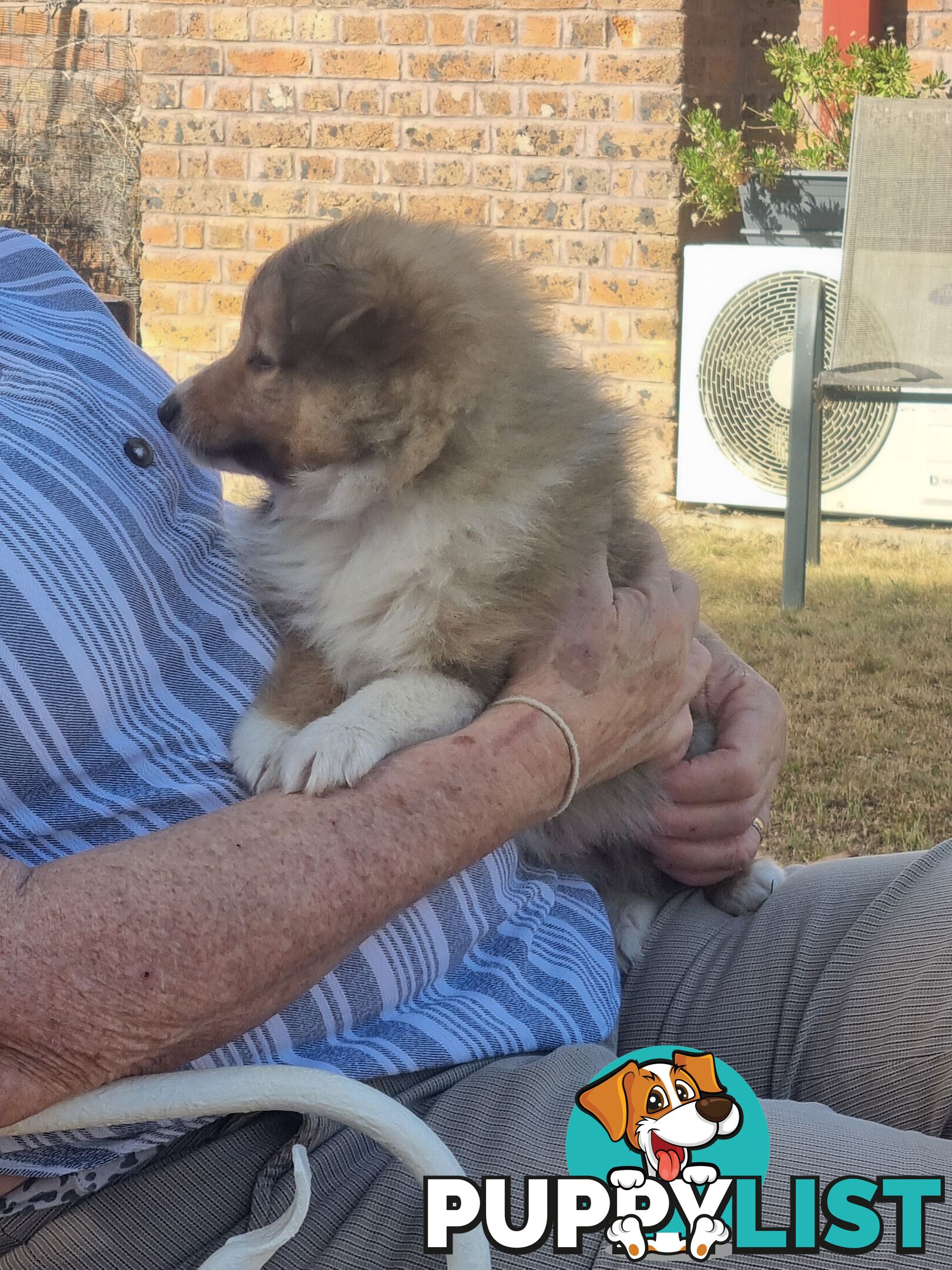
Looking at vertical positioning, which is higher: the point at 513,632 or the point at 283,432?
the point at 283,432

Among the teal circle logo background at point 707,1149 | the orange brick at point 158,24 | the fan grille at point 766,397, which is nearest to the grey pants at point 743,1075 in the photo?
the teal circle logo background at point 707,1149

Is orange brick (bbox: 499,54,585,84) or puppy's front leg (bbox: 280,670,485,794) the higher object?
orange brick (bbox: 499,54,585,84)

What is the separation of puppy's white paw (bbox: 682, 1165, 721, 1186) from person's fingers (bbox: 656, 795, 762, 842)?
0.71 metres

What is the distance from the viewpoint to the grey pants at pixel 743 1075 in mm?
1111

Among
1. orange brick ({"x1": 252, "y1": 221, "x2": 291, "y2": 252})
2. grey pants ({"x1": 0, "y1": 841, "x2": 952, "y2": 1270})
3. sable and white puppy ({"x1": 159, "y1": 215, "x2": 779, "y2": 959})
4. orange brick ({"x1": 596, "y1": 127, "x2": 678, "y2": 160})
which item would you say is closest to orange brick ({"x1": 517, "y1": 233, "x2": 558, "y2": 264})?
orange brick ({"x1": 596, "y1": 127, "x2": 678, "y2": 160})

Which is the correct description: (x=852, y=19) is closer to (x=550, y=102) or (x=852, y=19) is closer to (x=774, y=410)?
(x=550, y=102)

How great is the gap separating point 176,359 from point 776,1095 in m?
5.09

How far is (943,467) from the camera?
5.31 meters

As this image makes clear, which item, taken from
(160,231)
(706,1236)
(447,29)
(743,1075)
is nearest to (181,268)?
(160,231)

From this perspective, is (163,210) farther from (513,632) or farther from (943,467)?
(513,632)

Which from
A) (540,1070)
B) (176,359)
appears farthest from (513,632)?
(176,359)

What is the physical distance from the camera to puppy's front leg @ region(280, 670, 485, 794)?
4.24 ft

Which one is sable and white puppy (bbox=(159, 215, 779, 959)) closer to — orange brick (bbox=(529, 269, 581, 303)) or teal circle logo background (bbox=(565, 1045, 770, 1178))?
teal circle logo background (bbox=(565, 1045, 770, 1178))

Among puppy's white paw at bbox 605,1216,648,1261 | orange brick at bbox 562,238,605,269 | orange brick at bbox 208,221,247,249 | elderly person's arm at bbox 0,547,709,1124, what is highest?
orange brick at bbox 208,221,247,249
